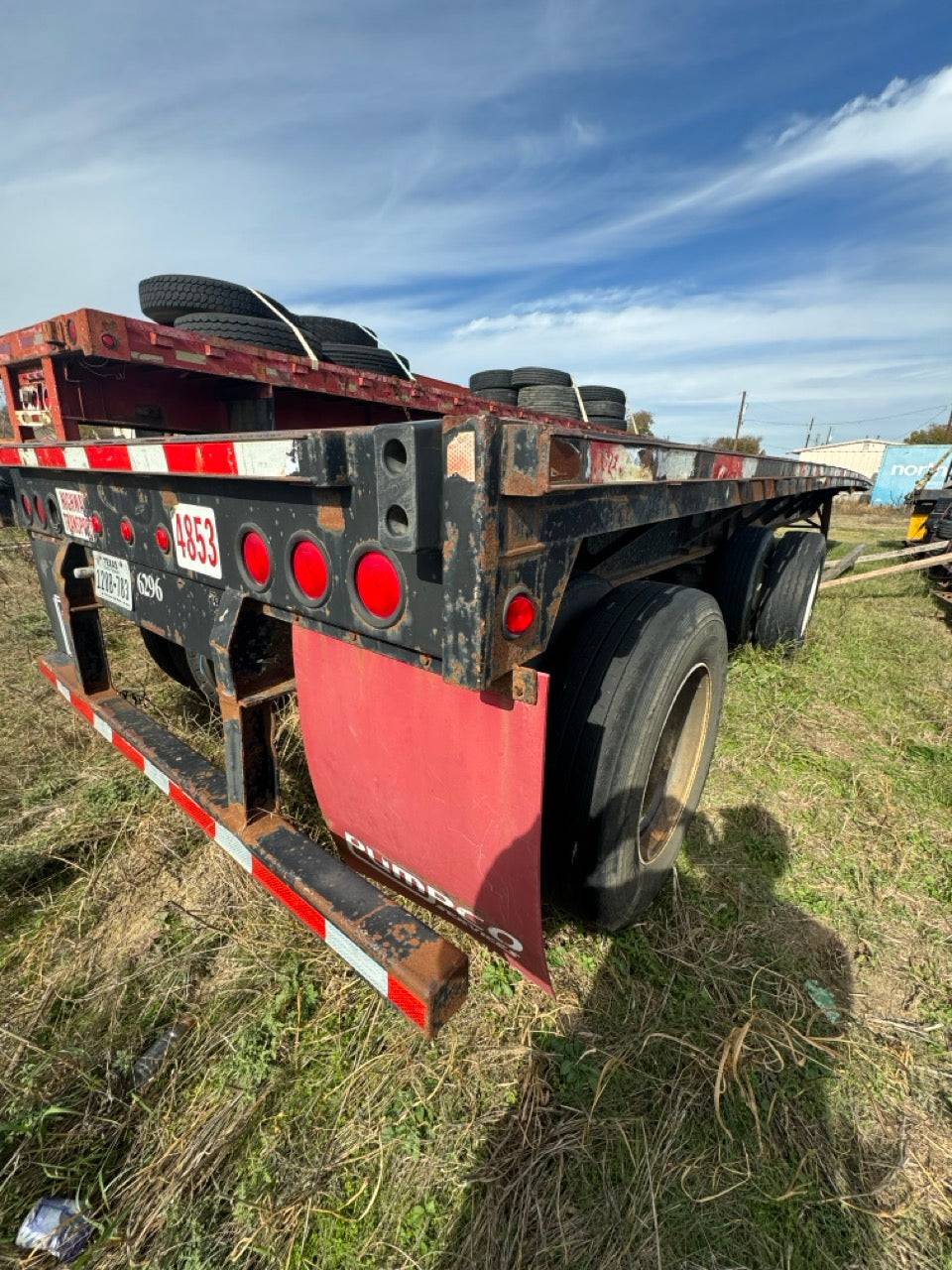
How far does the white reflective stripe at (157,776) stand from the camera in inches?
71.6

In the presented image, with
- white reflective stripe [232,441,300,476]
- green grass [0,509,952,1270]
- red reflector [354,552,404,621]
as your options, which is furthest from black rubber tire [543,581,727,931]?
white reflective stripe [232,441,300,476]

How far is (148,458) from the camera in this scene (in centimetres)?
156

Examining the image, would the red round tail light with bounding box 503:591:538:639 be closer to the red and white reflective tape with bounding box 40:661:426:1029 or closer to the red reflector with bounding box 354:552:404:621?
the red reflector with bounding box 354:552:404:621

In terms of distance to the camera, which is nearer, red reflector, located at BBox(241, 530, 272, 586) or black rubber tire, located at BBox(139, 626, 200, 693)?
red reflector, located at BBox(241, 530, 272, 586)

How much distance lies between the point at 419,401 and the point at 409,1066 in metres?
3.31

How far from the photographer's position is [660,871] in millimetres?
2053

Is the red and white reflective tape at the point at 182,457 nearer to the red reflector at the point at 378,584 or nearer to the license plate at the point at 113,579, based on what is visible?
the red reflector at the point at 378,584

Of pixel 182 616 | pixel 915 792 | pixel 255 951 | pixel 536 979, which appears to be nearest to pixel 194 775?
pixel 182 616

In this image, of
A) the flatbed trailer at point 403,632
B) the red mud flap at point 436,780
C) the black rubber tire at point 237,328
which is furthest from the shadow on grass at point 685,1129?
the black rubber tire at point 237,328

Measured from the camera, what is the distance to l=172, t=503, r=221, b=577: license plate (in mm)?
1552

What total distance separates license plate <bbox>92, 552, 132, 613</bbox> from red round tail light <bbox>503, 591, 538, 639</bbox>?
1.65 metres

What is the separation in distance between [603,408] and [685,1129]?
7.05 m

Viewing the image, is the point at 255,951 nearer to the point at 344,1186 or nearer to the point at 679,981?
the point at 344,1186

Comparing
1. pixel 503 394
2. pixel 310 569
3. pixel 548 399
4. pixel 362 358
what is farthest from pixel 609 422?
pixel 310 569
